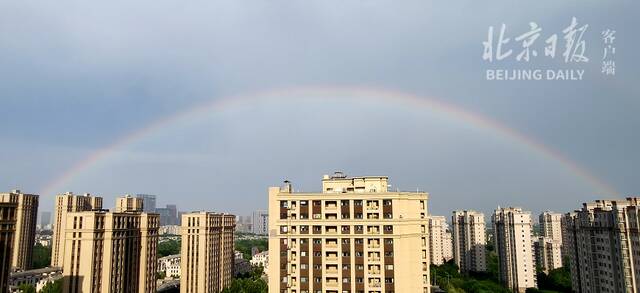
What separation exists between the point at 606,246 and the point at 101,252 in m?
68.8

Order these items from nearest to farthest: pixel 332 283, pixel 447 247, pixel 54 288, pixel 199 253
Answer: pixel 332 283 → pixel 54 288 → pixel 199 253 → pixel 447 247

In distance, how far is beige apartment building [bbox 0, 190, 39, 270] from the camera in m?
88.1

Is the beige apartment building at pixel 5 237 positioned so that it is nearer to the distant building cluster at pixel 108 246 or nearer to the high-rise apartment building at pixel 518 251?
the distant building cluster at pixel 108 246

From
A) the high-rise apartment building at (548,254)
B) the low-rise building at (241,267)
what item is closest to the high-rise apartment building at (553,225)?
the high-rise apartment building at (548,254)

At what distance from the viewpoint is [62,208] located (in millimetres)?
90062

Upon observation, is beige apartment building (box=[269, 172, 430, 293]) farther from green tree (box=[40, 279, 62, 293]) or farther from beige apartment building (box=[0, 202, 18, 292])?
green tree (box=[40, 279, 62, 293])

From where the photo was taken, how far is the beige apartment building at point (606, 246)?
54250 millimetres

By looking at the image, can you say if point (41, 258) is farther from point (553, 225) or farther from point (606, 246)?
point (553, 225)

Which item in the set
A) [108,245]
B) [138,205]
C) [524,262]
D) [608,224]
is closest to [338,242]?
[108,245]

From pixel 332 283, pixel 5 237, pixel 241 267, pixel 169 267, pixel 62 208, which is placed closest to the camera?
pixel 5 237

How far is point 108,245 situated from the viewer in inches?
2320

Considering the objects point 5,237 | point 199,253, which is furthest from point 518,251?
point 5,237

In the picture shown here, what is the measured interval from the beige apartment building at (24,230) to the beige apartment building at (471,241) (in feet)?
342

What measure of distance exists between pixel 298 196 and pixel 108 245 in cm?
3433
